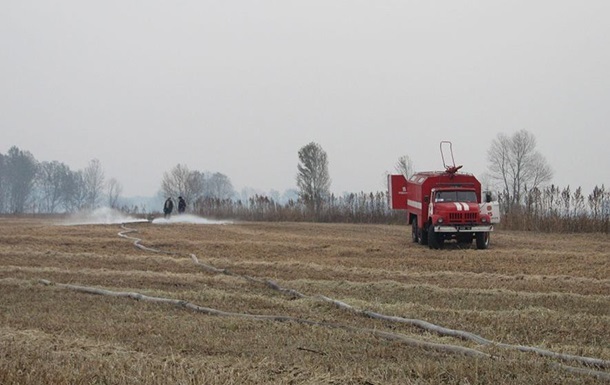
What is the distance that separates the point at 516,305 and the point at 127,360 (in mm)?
7061

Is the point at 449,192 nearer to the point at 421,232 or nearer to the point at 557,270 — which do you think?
the point at 421,232

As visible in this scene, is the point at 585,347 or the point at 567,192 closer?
the point at 585,347

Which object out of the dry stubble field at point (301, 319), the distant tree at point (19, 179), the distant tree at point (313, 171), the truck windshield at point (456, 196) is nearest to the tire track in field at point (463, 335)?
the dry stubble field at point (301, 319)

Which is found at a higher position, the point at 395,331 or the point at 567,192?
the point at 567,192

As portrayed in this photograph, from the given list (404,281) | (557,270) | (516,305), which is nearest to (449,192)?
(557,270)

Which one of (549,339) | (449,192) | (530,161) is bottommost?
(549,339)

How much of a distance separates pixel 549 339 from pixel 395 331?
1861 mm

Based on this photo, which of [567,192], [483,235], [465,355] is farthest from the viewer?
[567,192]

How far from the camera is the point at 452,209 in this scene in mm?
25000

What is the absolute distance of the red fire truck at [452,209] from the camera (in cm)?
2494

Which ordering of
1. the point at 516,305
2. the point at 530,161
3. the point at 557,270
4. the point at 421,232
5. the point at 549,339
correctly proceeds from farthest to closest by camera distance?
the point at 530,161 < the point at 421,232 < the point at 557,270 < the point at 516,305 < the point at 549,339

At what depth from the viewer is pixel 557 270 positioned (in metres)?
17.5

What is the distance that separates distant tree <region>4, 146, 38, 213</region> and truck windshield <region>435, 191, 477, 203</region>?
113908 millimetres

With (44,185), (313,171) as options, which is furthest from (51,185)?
(313,171)
